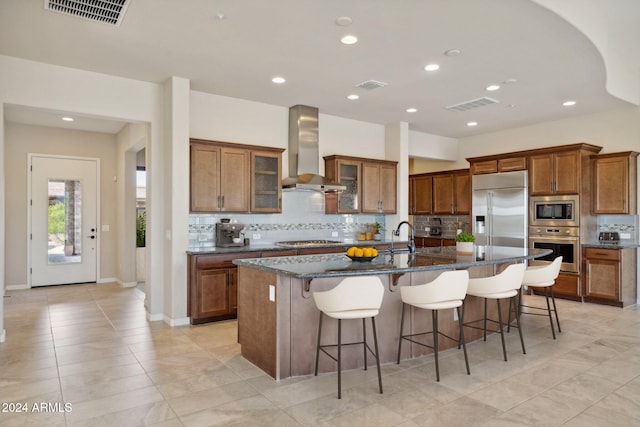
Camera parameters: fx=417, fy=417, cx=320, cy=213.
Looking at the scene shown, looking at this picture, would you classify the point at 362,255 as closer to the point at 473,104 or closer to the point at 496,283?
the point at 496,283

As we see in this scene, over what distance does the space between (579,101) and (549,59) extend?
2.07 m

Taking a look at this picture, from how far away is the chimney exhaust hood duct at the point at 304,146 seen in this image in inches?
244

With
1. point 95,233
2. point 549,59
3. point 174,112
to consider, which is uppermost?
point 549,59

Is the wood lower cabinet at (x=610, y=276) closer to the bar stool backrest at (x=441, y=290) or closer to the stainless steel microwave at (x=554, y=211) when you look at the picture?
the stainless steel microwave at (x=554, y=211)

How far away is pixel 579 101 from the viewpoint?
598 centimetres

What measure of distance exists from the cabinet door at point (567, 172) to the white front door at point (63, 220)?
8.04 m

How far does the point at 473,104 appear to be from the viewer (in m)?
6.12

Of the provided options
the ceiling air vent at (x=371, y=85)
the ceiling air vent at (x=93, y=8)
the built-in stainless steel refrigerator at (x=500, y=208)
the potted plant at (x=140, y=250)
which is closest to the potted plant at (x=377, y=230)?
the built-in stainless steel refrigerator at (x=500, y=208)

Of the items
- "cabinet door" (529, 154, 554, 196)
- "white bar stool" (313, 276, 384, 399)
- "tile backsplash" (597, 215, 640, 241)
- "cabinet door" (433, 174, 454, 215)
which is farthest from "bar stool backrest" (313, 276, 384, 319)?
→ "cabinet door" (433, 174, 454, 215)

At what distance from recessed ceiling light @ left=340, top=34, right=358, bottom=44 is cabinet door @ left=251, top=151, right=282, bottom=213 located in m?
2.23

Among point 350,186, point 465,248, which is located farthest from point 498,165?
point 465,248

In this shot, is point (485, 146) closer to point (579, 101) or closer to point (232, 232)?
point (579, 101)

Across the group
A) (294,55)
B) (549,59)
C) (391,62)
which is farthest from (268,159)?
(549,59)

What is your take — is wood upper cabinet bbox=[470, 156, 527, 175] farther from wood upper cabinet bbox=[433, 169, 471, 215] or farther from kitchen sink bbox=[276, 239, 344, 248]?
kitchen sink bbox=[276, 239, 344, 248]
